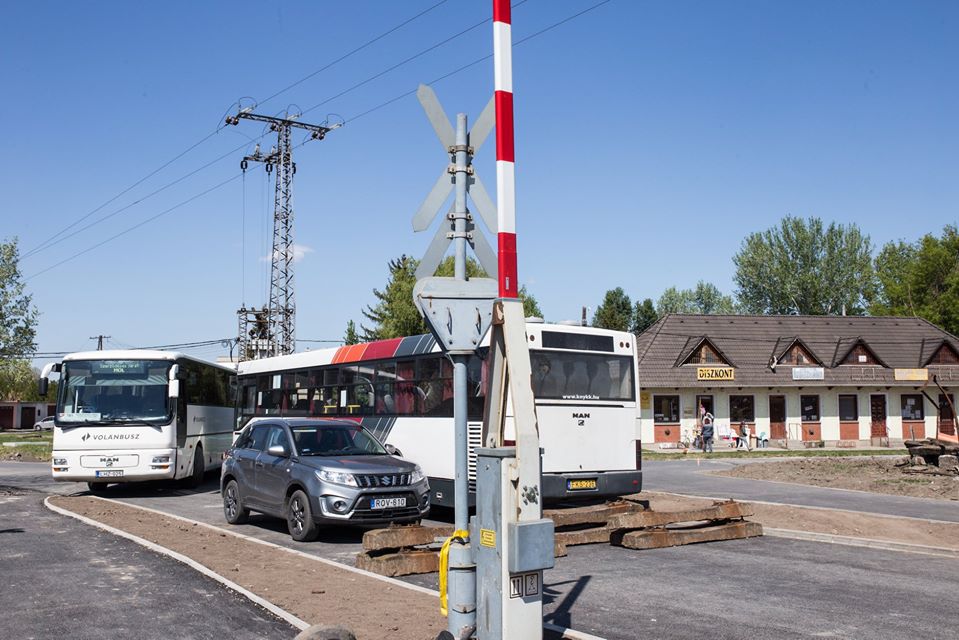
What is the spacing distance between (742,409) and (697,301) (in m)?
58.6

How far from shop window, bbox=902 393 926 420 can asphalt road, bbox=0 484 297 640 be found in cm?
4915

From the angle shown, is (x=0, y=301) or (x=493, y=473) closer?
(x=493, y=473)

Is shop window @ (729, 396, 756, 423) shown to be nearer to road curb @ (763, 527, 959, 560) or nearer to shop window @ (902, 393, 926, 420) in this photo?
shop window @ (902, 393, 926, 420)

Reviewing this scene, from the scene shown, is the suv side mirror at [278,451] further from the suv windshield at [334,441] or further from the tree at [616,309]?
the tree at [616,309]

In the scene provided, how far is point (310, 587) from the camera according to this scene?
332 inches

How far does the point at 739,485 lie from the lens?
2150 cm

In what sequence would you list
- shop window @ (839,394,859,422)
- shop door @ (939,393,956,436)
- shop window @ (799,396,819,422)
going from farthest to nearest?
1. shop door @ (939,393,956,436)
2. shop window @ (839,394,859,422)
3. shop window @ (799,396,819,422)

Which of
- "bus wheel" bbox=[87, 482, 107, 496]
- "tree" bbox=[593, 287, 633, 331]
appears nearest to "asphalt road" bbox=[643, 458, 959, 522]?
"bus wheel" bbox=[87, 482, 107, 496]

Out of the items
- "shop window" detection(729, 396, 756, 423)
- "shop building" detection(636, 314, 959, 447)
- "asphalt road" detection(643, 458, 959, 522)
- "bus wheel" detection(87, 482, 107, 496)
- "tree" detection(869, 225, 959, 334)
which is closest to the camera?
"asphalt road" detection(643, 458, 959, 522)

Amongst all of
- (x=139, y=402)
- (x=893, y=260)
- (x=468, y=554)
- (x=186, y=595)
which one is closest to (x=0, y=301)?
(x=139, y=402)

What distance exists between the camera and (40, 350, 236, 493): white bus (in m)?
18.1

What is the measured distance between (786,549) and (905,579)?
2.16 m

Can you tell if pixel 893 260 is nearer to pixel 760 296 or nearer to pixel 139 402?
pixel 760 296

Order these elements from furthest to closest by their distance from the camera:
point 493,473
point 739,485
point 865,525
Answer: point 739,485 < point 865,525 < point 493,473
